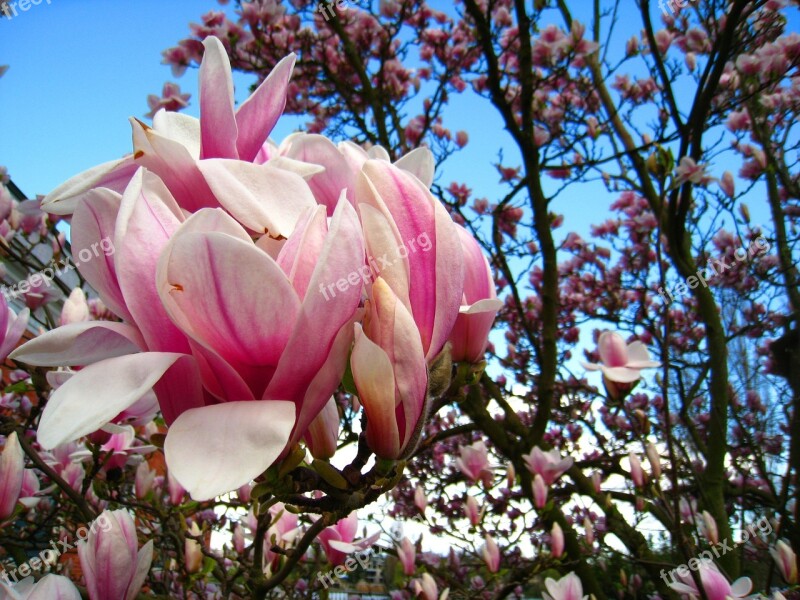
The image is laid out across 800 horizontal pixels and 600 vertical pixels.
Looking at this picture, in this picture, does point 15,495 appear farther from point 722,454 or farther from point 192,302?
point 722,454

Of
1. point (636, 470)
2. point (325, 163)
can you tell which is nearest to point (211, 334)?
point (325, 163)

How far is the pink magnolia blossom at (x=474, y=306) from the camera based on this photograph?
64 cm

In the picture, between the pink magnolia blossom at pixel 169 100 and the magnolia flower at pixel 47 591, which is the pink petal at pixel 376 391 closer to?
the magnolia flower at pixel 47 591

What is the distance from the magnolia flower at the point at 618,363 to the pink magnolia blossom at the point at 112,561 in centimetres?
122

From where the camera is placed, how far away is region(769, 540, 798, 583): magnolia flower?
76.3 inches

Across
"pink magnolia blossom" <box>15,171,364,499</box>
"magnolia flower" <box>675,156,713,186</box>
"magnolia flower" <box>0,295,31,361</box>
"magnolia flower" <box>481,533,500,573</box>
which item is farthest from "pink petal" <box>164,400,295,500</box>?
"magnolia flower" <box>675,156,713,186</box>

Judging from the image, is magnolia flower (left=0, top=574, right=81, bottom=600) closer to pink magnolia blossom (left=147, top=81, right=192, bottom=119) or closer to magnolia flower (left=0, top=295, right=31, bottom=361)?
magnolia flower (left=0, top=295, right=31, bottom=361)

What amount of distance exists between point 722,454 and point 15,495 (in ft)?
10.1

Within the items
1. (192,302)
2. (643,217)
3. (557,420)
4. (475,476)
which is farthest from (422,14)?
(192,302)

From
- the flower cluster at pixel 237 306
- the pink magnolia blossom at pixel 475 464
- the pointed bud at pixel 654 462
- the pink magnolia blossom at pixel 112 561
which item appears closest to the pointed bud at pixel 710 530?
the pointed bud at pixel 654 462

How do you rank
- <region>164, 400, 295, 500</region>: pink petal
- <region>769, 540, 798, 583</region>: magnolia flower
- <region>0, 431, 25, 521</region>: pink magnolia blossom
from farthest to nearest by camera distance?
<region>769, 540, 798, 583</region>: magnolia flower
<region>0, 431, 25, 521</region>: pink magnolia blossom
<region>164, 400, 295, 500</region>: pink petal

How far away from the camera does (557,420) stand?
171 inches

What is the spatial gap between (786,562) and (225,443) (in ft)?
7.37

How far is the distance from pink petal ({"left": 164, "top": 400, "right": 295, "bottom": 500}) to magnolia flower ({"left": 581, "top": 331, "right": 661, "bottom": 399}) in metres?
1.38
